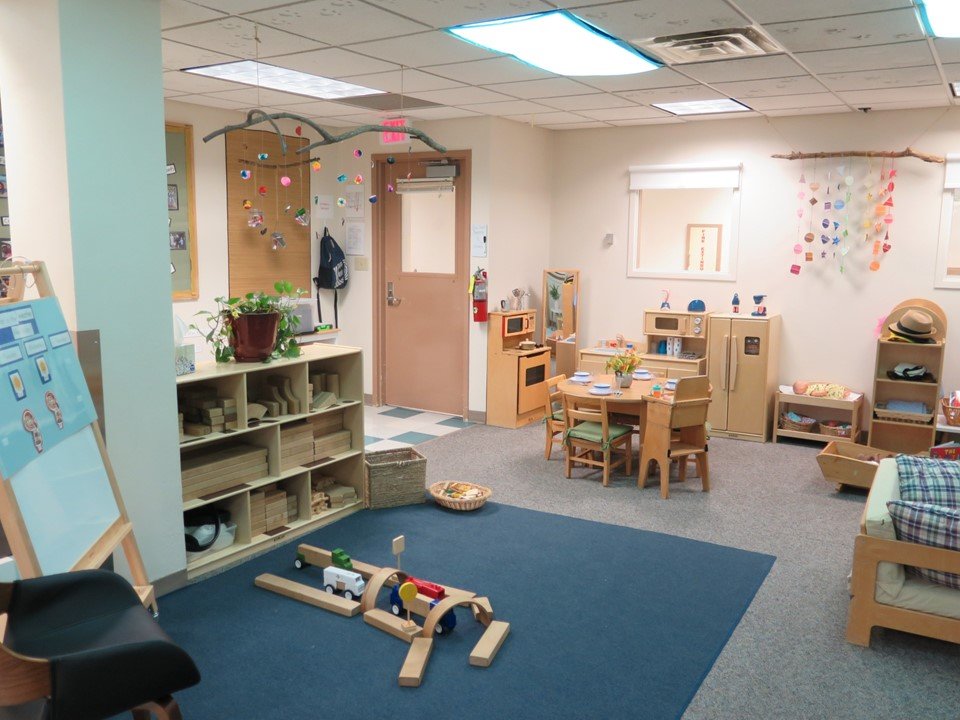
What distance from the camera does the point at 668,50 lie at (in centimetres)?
440

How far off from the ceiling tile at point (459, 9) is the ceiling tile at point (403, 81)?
126 centimetres

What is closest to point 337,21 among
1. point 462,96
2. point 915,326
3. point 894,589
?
point 462,96

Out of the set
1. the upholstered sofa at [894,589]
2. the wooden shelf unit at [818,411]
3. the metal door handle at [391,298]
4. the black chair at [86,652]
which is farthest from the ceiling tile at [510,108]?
the black chair at [86,652]

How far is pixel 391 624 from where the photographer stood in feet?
11.0

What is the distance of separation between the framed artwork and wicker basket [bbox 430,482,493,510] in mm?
5373

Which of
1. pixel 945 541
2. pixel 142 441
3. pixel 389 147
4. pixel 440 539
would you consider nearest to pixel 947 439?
pixel 945 541

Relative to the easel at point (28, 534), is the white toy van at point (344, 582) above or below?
below

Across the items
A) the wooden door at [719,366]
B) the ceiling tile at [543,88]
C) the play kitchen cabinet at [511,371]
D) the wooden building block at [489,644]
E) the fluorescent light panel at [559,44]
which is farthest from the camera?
the play kitchen cabinet at [511,371]

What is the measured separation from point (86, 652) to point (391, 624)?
62.1 inches

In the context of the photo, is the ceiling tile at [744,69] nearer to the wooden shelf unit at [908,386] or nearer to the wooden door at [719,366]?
the wooden door at [719,366]

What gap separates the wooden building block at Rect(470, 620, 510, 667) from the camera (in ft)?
10.2

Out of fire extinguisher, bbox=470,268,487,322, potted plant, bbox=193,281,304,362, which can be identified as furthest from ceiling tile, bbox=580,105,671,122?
potted plant, bbox=193,281,304,362

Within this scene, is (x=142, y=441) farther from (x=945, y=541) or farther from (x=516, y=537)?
(x=945, y=541)

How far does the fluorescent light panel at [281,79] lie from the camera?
16.3ft
